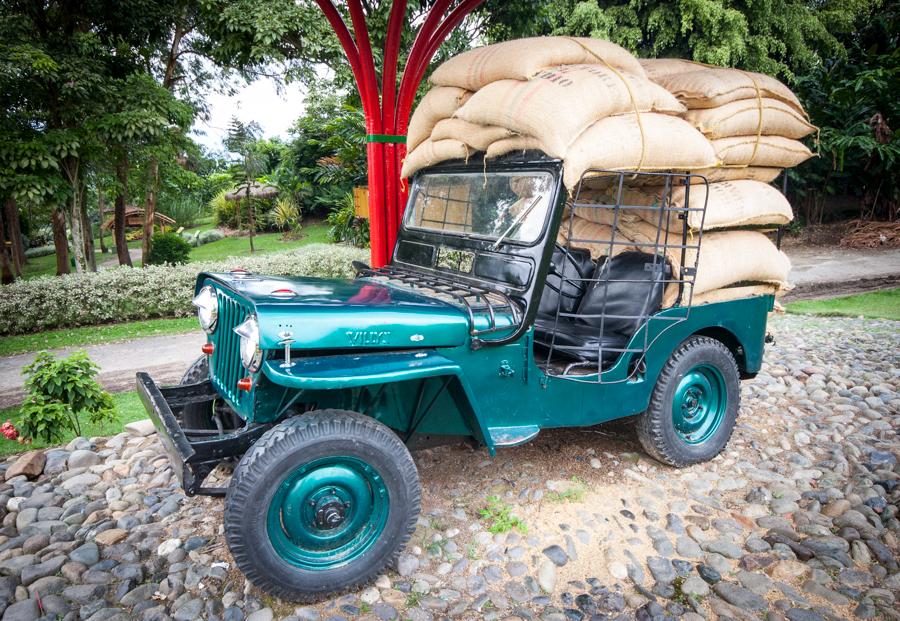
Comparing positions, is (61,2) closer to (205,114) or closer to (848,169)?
(205,114)

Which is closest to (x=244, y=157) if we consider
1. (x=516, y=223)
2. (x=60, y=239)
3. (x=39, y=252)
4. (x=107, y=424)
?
(x=60, y=239)

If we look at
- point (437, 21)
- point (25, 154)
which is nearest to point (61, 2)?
point (25, 154)

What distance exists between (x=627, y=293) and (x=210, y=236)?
2144 cm

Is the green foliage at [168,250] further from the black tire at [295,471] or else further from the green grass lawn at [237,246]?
the black tire at [295,471]

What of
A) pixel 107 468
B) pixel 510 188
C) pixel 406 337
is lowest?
pixel 107 468

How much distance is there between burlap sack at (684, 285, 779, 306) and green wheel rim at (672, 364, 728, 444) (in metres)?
0.42

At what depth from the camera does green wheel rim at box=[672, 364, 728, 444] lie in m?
3.90

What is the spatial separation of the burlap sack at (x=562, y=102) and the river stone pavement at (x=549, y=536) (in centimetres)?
199

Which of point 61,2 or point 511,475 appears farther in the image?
point 61,2

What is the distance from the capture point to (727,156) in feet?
12.5

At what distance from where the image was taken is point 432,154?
394 centimetres

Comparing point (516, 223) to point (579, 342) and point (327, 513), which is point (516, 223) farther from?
point (327, 513)

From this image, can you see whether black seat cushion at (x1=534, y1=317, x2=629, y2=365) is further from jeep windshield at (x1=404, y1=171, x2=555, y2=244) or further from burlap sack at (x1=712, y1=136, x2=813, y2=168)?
burlap sack at (x1=712, y1=136, x2=813, y2=168)

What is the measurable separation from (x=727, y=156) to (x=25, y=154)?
370 inches
